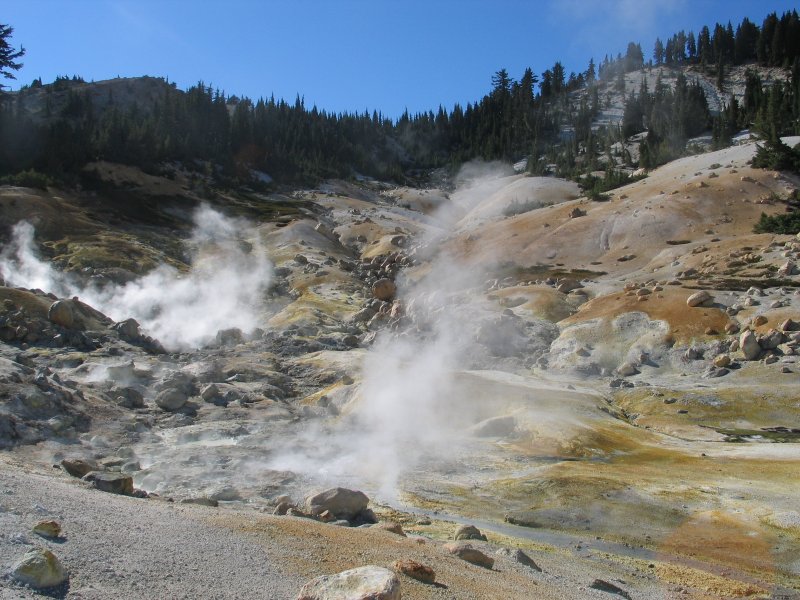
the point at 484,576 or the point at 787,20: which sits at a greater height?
the point at 787,20

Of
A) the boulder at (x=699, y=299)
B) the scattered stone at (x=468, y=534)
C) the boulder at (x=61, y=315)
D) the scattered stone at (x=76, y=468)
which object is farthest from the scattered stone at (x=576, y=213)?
the scattered stone at (x=76, y=468)

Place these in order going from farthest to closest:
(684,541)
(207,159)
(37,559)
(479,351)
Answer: (207,159) → (479,351) → (684,541) → (37,559)

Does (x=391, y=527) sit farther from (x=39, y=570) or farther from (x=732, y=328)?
(x=732, y=328)

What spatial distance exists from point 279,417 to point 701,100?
15194 cm

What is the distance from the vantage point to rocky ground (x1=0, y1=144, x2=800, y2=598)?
51.0ft

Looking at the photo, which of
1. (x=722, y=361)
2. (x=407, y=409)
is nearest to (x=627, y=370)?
(x=722, y=361)

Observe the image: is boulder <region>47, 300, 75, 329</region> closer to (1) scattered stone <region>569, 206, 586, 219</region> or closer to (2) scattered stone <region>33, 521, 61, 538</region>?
(2) scattered stone <region>33, 521, 61, 538</region>

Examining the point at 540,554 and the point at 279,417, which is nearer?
the point at 540,554

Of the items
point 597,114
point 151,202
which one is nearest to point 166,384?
point 151,202

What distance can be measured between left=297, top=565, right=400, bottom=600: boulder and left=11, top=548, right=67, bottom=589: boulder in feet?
13.0

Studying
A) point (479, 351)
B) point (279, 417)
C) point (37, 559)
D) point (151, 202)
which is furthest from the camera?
point (151, 202)

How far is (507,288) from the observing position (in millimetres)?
67438

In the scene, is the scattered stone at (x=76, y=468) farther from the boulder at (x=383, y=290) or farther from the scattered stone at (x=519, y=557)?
the boulder at (x=383, y=290)

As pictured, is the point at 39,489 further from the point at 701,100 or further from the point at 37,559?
the point at 701,100
